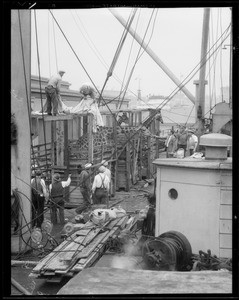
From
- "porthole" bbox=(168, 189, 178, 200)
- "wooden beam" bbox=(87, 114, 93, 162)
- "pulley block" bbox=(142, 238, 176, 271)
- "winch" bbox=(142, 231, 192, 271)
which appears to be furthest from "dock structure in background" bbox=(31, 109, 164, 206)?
"pulley block" bbox=(142, 238, 176, 271)

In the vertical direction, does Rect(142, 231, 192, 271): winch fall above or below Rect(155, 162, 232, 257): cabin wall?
below

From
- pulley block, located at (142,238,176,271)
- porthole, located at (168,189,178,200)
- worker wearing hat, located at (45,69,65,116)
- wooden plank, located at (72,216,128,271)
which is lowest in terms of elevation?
wooden plank, located at (72,216,128,271)

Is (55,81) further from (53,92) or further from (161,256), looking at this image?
(161,256)

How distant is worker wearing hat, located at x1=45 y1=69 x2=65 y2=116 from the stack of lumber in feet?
18.0

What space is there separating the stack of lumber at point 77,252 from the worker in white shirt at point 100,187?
3.82 meters

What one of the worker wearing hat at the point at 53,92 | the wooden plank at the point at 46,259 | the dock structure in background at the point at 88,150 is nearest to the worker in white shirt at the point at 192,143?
the dock structure in background at the point at 88,150

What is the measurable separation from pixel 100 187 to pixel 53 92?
147 inches

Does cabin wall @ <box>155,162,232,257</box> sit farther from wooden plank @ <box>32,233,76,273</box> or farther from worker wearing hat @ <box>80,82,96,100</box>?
worker wearing hat @ <box>80,82,96,100</box>

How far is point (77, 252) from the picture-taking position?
1027cm

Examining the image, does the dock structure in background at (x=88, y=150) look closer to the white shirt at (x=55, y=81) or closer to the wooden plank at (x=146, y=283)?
the white shirt at (x=55, y=81)

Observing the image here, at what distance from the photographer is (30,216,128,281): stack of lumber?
9.38m

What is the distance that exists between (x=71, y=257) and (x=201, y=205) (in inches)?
116

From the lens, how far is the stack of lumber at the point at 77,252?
9375 millimetres

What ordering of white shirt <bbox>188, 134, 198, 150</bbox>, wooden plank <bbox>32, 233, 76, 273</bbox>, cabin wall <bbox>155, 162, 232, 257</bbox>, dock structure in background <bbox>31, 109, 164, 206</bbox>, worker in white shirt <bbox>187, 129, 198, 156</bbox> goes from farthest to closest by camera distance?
white shirt <bbox>188, 134, 198, 150</bbox>, worker in white shirt <bbox>187, 129, 198, 156</bbox>, dock structure in background <bbox>31, 109, 164, 206</bbox>, cabin wall <bbox>155, 162, 232, 257</bbox>, wooden plank <bbox>32, 233, 76, 273</bbox>
